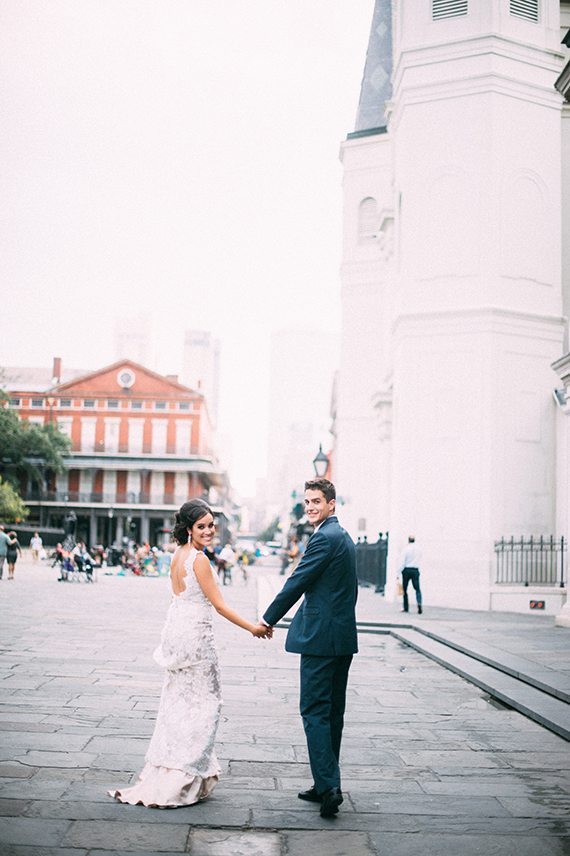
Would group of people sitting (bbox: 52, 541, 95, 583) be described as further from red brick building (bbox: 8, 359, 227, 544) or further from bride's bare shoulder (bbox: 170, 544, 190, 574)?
red brick building (bbox: 8, 359, 227, 544)

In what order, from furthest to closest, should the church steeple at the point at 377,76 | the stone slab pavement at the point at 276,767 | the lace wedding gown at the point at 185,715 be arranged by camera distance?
the church steeple at the point at 377,76 → the lace wedding gown at the point at 185,715 → the stone slab pavement at the point at 276,767

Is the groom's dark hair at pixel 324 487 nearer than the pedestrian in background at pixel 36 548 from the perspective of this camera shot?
Yes

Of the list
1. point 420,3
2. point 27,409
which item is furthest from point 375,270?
point 27,409

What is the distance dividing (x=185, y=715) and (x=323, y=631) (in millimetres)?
887

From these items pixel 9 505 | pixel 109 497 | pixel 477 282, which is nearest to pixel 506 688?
pixel 477 282

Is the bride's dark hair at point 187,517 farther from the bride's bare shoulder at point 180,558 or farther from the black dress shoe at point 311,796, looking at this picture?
the black dress shoe at point 311,796

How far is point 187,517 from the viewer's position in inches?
207

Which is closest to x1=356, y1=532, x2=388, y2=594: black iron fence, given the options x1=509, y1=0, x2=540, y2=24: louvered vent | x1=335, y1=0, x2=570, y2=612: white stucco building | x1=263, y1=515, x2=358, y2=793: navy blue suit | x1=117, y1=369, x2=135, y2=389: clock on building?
x1=335, y1=0, x2=570, y2=612: white stucco building

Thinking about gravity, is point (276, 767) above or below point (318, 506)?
below

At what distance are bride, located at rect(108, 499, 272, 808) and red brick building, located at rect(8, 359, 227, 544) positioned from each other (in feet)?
213

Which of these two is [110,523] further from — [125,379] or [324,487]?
[324,487]

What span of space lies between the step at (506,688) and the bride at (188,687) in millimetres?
3369

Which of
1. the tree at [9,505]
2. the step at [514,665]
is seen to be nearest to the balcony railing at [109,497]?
the tree at [9,505]

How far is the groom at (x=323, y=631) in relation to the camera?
4.96m
